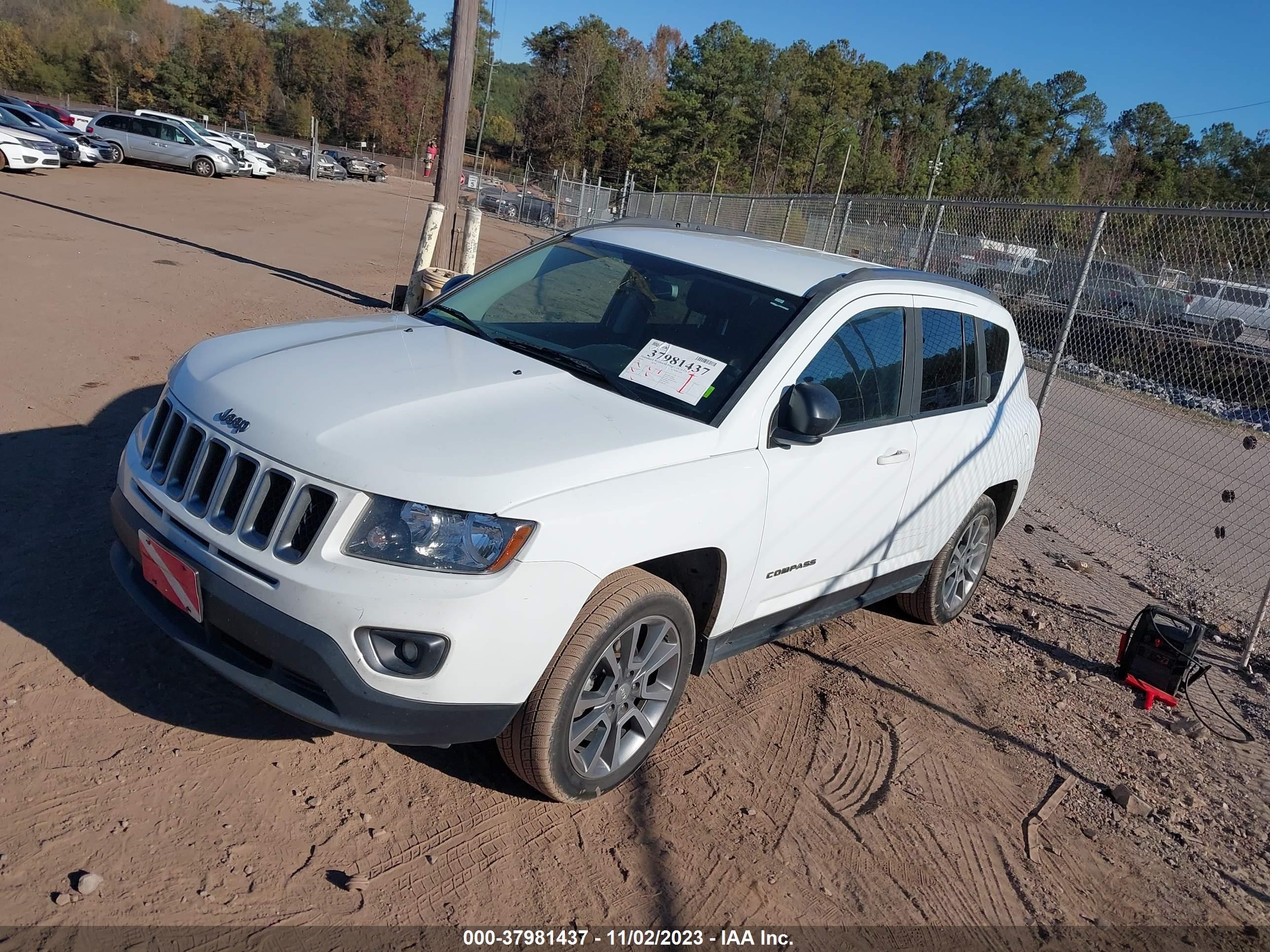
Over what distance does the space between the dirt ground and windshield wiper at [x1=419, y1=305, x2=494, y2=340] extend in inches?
67.1

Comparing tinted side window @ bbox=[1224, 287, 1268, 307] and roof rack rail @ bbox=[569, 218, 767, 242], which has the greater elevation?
tinted side window @ bbox=[1224, 287, 1268, 307]

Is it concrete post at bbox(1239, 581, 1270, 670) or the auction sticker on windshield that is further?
concrete post at bbox(1239, 581, 1270, 670)

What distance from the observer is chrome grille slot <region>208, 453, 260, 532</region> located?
2939 mm

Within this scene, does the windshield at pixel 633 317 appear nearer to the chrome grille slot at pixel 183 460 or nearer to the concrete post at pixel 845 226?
the chrome grille slot at pixel 183 460

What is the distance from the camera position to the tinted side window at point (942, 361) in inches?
177

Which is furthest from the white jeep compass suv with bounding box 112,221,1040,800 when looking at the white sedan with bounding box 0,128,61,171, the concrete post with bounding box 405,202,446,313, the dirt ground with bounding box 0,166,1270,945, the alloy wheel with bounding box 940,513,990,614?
the white sedan with bounding box 0,128,61,171

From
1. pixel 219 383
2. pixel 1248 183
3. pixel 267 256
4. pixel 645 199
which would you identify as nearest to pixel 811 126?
pixel 1248 183

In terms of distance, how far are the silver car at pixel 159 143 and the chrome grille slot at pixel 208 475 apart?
33.6m

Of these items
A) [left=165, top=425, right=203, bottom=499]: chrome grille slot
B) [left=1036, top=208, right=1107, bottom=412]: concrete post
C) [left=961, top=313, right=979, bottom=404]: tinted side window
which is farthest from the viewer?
[left=1036, top=208, right=1107, bottom=412]: concrete post

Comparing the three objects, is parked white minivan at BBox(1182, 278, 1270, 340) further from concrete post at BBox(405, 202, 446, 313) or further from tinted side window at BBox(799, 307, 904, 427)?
concrete post at BBox(405, 202, 446, 313)

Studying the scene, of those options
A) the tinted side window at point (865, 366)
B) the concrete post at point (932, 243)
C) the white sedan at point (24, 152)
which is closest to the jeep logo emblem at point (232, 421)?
the tinted side window at point (865, 366)

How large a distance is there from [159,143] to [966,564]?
1353 inches

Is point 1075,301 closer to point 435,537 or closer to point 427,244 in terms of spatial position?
point 435,537

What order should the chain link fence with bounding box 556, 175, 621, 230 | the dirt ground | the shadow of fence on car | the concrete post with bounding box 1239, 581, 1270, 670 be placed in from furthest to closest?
the chain link fence with bounding box 556, 175, 621, 230 → the shadow of fence on car → the concrete post with bounding box 1239, 581, 1270, 670 → the dirt ground
